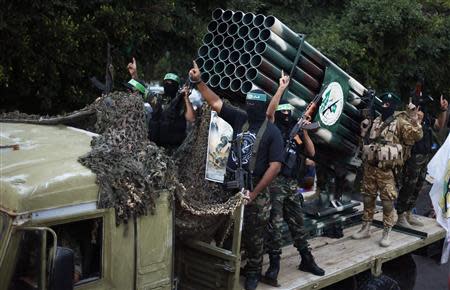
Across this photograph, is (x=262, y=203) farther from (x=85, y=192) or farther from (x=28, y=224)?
(x=28, y=224)

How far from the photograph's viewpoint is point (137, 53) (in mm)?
8125

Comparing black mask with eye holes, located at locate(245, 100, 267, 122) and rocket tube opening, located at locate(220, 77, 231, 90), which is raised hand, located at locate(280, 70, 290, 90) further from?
rocket tube opening, located at locate(220, 77, 231, 90)

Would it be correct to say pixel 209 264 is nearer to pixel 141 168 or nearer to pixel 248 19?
pixel 141 168

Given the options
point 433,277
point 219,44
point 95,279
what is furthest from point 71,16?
point 433,277

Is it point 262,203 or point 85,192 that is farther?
point 262,203

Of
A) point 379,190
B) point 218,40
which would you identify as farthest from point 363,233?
point 218,40

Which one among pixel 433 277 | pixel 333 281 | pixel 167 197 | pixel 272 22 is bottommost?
pixel 433 277

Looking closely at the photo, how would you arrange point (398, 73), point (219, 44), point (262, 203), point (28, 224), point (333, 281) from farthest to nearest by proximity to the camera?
point (398, 73) < point (219, 44) < point (333, 281) < point (262, 203) < point (28, 224)

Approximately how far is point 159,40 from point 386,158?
3.85 m

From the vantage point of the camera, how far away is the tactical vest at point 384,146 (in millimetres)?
6199

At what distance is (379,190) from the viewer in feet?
21.2

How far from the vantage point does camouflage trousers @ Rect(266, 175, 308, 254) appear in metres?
4.86

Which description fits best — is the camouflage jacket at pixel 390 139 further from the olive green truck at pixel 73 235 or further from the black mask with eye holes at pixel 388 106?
the olive green truck at pixel 73 235

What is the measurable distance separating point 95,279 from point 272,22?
3140 millimetres
